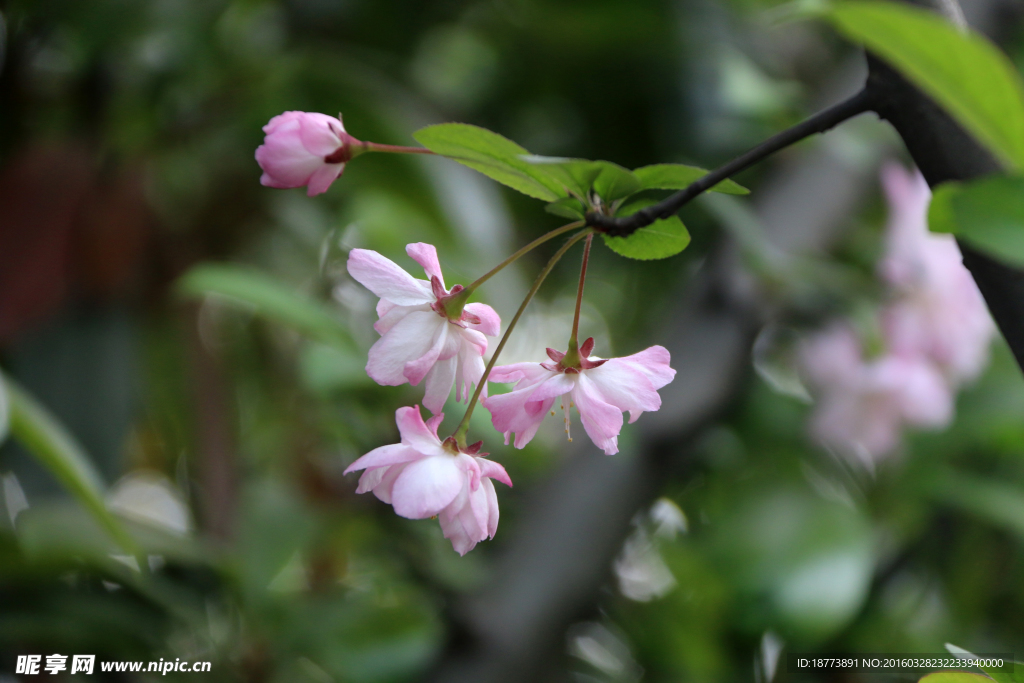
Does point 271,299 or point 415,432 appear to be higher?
point 415,432

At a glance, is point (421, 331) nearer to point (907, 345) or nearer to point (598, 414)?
point (598, 414)

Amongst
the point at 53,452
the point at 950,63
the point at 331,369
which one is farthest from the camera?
the point at 331,369

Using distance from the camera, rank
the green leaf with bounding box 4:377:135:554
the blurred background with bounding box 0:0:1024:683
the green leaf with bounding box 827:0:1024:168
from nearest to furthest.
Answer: the green leaf with bounding box 827:0:1024:168, the green leaf with bounding box 4:377:135:554, the blurred background with bounding box 0:0:1024:683

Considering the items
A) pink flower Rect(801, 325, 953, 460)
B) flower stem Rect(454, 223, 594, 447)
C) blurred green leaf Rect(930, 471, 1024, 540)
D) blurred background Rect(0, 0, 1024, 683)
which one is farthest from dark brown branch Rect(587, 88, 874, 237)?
blurred green leaf Rect(930, 471, 1024, 540)

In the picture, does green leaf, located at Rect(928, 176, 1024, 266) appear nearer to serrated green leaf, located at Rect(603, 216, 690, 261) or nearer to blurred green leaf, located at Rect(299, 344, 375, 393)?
serrated green leaf, located at Rect(603, 216, 690, 261)

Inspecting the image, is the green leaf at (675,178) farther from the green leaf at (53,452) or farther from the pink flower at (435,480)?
the green leaf at (53,452)

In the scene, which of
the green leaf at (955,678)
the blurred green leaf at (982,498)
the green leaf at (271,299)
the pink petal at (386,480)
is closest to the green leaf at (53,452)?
the green leaf at (271,299)

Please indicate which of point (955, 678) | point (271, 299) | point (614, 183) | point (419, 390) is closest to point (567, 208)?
point (614, 183)

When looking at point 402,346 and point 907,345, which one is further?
point 907,345
